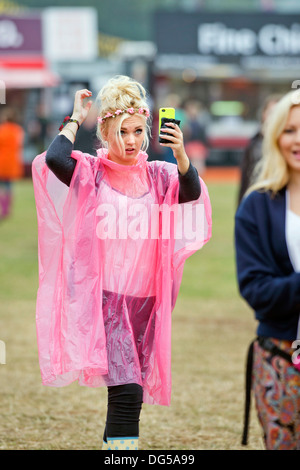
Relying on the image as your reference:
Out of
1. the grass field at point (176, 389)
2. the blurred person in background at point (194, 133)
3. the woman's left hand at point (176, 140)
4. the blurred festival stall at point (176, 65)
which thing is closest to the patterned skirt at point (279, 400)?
the woman's left hand at point (176, 140)

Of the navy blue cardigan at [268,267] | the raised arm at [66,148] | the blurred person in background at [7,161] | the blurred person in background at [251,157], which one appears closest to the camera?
the navy blue cardigan at [268,267]

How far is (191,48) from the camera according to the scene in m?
24.2

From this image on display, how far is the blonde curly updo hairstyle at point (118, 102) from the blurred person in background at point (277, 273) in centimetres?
70

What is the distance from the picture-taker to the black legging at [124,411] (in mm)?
3396

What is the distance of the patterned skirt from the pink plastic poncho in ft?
2.30

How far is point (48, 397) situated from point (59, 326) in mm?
2305

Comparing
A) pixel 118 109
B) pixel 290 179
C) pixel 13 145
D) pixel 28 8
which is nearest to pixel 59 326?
pixel 118 109

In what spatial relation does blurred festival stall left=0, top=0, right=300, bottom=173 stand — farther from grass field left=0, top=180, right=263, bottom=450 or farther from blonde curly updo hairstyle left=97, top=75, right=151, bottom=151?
blonde curly updo hairstyle left=97, top=75, right=151, bottom=151

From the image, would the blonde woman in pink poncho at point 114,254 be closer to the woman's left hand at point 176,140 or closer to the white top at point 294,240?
the woman's left hand at point 176,140

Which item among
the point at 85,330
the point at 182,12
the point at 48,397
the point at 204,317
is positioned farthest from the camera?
the point at 182,12

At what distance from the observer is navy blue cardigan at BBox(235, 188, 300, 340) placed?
109 inches

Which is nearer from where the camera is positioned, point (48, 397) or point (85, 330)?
point (85, 330)

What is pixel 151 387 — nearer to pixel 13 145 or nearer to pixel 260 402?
pixel 260 402

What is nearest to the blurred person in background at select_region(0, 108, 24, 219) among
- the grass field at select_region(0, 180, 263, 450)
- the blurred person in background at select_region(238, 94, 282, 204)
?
the grass field at select_region(0, 180, 263, 450)
